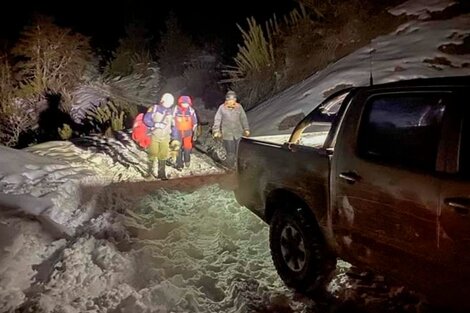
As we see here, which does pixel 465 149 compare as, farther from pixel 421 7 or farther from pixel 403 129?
pixel 421 7

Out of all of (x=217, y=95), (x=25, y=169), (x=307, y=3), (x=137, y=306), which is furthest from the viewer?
(x=217, y=95)

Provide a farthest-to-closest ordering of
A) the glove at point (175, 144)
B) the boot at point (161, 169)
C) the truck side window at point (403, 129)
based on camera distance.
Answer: the glove at point (175, 144) < the boot at point (161, 169) < the truck side window at point (403, 129)

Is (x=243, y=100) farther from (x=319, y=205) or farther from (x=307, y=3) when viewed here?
(x=319, y=205)

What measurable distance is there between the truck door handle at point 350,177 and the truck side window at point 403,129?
153 mm

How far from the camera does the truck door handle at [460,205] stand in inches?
118

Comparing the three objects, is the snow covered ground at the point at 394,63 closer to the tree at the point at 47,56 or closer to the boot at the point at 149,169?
the boot at the point at 149,169

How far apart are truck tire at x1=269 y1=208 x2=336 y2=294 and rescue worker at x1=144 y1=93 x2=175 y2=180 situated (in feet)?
15.5

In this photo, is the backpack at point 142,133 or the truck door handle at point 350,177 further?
the backpack at point 142,133

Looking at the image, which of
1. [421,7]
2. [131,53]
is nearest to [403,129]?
[421,7]

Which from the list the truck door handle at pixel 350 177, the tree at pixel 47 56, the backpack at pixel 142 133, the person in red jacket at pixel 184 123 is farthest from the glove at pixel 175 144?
the tree at pixel 47 56

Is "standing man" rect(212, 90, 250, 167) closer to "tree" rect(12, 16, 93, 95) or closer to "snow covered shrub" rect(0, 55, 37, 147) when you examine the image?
"snow covered shrub" rect(0, 55, 37, 147)

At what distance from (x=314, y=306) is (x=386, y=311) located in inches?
21.4

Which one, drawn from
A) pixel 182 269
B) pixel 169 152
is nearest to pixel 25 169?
pixel 169 152

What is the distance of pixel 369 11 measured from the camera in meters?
12.6
